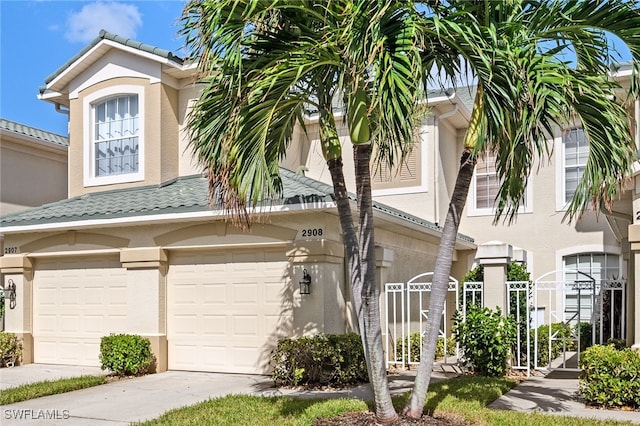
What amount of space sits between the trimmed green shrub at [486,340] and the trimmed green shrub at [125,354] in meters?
5.91

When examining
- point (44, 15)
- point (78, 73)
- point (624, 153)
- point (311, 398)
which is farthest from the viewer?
point (78, 73)

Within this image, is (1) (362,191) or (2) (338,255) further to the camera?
(2) (338,255)

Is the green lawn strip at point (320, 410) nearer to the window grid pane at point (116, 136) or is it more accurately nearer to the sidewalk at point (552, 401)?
the sidewalk at point (552, 401)

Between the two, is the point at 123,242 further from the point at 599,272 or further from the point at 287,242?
the point at 599,272

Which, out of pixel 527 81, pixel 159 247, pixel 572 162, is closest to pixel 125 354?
pixel 159 247

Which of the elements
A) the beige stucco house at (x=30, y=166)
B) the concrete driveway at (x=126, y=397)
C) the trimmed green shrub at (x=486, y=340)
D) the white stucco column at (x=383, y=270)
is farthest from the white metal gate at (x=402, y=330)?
the beige stucco house at (x=30, y=166)

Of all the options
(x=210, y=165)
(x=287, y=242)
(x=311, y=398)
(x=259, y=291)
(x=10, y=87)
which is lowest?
(x=311, y=398)

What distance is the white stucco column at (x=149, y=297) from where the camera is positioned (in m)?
13.1

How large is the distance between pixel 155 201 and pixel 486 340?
7.12m

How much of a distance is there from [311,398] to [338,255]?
3051mm

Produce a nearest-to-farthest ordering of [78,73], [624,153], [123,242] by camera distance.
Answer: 1. [624,153]
2. [123,242]
3. [78,73]

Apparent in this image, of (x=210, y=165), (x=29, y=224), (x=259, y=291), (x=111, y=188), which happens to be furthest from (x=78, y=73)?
(x=210, y=165)

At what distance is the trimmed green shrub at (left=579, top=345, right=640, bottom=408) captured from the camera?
8984 millimetres

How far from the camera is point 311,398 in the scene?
9758 millimetres
